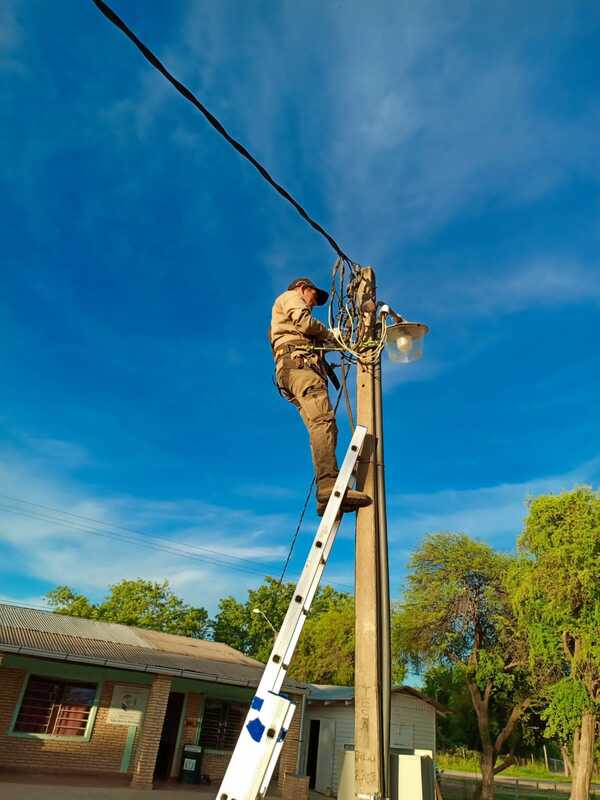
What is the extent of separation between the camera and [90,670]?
15906mm

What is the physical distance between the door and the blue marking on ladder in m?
21.0

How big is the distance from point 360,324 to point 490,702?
27577 mm

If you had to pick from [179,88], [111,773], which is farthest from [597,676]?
[179,88]

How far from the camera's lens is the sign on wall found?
16375 millimetres

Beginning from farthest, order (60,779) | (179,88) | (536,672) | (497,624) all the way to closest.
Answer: (497,624) → (536,672) → (60,779) → (179,88)

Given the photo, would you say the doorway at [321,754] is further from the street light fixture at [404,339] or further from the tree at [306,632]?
the street light fixture at [404,339]

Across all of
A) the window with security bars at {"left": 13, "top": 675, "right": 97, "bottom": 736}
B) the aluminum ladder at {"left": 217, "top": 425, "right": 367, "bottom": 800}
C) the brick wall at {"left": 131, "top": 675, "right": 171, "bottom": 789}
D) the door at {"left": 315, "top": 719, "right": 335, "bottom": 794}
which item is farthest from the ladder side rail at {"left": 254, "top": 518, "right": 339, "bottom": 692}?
the door at {"left": 315, "top": 719, "right": 335, "bottom": 794}

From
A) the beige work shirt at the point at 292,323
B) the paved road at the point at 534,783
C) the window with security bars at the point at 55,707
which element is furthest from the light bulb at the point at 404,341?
the paved road at the point at 534,783

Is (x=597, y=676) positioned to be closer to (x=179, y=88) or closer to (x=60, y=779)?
(x=60, y=779)

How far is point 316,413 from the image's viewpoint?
377 centimetres

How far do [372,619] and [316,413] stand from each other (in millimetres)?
1404

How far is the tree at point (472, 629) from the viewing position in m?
22.8

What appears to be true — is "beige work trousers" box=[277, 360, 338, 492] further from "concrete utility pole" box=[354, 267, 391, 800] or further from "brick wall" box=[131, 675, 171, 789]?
"brick wall" box=[131, 675, 171, 789]

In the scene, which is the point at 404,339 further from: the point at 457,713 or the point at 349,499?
the point at 457,713
